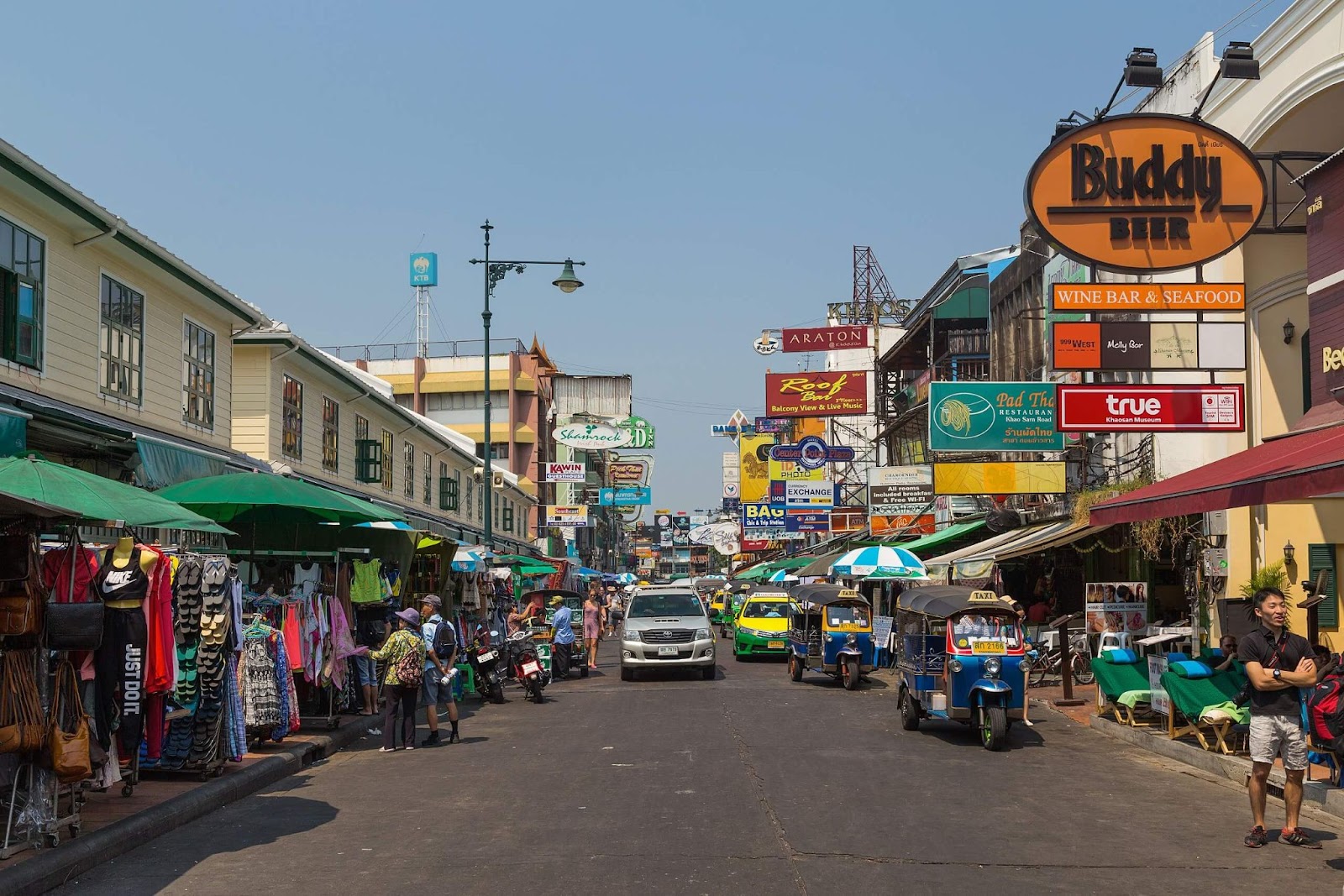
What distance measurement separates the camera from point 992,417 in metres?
25.2

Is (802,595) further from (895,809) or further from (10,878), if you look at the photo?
(10,878)

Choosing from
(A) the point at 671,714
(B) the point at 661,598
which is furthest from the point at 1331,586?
(B) the point at 661,598

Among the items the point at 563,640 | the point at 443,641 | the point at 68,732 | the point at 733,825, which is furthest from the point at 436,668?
the point at 563,640

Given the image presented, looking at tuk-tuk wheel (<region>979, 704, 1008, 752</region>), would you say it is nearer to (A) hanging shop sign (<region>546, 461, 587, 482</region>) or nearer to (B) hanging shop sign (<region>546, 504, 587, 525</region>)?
(B) hanging shop sign (<region>546, 504, 587, 525</region>)

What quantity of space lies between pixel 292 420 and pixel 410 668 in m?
14.2

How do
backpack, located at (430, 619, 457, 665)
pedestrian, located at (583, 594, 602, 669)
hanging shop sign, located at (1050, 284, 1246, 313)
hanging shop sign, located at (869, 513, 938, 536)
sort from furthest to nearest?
hanging shop sign, located at (869, 513, 938, 536) → pedestrian, located at (583, 594, 602, 669) → hanging shop sign, located at (1050, 284, 1246, 313) → backpack, located at (430, 619, 457, 665)

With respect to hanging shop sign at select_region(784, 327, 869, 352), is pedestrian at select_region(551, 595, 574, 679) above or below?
below

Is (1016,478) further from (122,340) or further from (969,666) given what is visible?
(122,340)

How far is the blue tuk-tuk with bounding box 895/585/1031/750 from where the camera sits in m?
15.0

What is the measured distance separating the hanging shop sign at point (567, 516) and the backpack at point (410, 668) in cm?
3784

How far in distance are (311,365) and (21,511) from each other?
66.5 feet

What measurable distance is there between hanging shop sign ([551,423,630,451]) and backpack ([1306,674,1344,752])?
4166 cm

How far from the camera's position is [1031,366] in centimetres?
3170

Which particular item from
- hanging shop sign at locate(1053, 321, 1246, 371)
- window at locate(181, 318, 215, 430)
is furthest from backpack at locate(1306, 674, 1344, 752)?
window at locate(181, 318, 215, 430)
